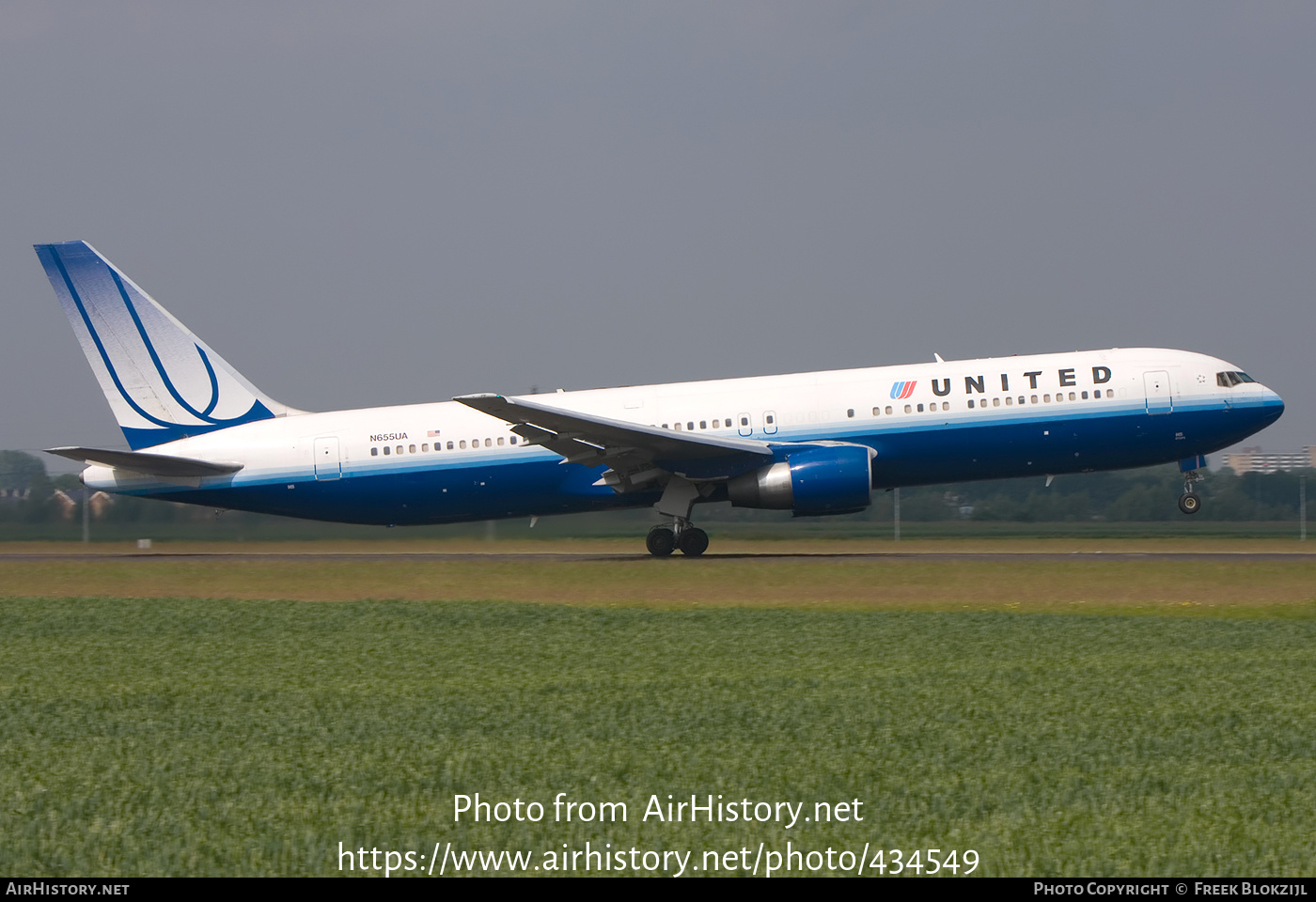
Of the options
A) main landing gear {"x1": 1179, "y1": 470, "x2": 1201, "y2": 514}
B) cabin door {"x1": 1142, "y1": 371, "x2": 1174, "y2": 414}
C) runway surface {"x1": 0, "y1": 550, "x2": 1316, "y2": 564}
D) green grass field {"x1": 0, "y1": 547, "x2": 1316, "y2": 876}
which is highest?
cabin door {"x1": 1142, "y1": 371, "x2": 1174, "y2": 414}

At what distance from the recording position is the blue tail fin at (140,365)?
2877 cm

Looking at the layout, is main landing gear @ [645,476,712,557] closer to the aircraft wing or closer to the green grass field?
the aircraft wing

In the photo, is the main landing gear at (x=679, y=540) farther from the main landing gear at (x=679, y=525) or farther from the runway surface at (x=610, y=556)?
the runway surface at (x=610, y=556)

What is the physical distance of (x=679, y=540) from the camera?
27.3 meters

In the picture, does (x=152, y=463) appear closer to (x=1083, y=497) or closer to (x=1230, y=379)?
(x=1230, y=379)

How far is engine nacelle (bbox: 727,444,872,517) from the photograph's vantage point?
25250 millimetres

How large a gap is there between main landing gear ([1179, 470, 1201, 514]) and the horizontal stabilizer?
19.1 metres

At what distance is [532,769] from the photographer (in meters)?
8.22

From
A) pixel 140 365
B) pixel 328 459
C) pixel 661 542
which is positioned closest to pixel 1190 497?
pixel 661 542

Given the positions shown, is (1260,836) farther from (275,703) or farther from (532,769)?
(275,703)

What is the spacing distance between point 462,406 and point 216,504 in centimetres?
550

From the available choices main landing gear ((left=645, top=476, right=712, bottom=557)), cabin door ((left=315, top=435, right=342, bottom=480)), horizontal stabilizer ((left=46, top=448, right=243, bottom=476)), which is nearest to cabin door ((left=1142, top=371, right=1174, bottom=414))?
main landing gear ((left=645, top=476, right=712, bottom=557))
